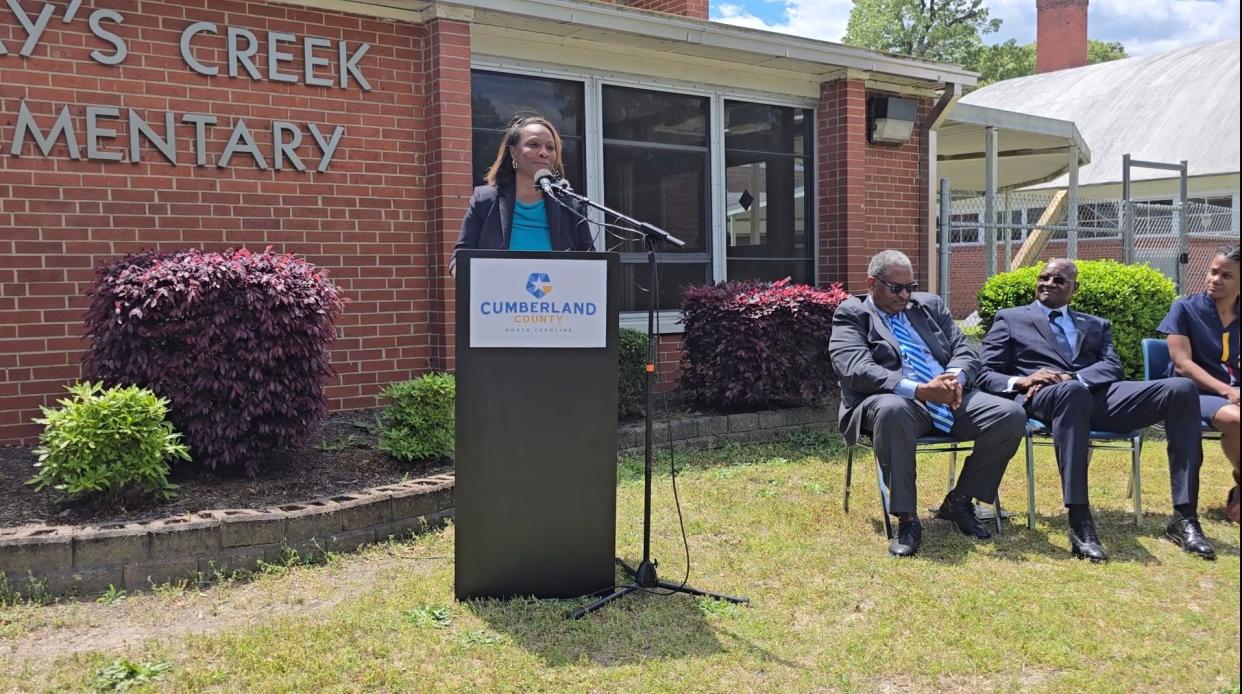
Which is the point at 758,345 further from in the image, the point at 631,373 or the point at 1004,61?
the point at 1004,61

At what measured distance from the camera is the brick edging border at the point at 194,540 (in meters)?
3.83

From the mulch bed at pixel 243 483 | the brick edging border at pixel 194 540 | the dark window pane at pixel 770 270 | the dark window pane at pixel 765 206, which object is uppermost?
the dark window pane at pixel 765 206

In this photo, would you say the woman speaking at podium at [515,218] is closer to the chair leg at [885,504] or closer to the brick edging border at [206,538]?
the brick edging border at [206,538]

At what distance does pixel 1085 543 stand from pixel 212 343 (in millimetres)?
4078

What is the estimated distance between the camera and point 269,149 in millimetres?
6082

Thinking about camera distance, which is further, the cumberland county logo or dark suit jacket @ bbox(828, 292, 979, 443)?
dark suit jacket @ bbox(828, 292, 979, 443)

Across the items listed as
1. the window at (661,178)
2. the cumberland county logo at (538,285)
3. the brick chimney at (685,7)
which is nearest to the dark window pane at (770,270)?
the window at (661,178)

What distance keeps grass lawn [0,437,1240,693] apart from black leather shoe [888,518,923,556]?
0.24 ft

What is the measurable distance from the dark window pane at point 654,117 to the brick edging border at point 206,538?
3.84 m

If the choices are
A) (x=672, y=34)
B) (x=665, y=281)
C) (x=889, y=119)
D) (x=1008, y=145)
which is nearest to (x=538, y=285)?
(x=672, y=34)

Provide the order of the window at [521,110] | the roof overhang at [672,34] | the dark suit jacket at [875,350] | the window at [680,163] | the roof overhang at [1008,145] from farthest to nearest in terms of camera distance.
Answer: the roof overhang at [1008,145]
the window at [680,163]
the window at [521,110]
the roof overhang at [672,34]
the dark suit jacket at [875,350]

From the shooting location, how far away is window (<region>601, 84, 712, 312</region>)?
7.82 m

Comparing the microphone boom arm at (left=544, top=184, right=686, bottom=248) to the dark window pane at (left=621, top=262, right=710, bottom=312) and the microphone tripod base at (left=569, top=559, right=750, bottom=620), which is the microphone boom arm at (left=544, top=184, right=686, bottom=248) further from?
the dark window pane at (left=621, top=262, right=710, bottom=312)

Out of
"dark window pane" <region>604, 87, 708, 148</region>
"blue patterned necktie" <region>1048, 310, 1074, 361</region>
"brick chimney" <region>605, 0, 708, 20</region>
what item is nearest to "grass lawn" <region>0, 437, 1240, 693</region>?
"blue patterned necktie" <region>1048, 310, 1074, 361</region>
